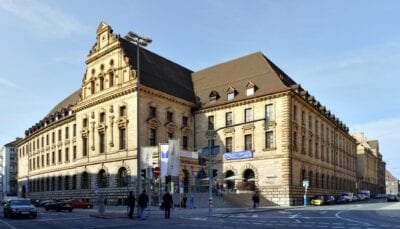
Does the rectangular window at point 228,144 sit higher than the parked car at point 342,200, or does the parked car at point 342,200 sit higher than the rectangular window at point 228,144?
the rectangular window at point 228,144

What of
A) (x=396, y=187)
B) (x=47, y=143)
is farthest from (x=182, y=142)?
(x=396, y=187)

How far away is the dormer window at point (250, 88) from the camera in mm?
56750

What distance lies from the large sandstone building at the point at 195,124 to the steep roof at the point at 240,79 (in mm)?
187

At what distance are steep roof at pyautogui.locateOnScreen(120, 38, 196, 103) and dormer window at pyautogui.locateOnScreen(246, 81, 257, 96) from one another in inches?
361

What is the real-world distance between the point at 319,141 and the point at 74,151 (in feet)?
121

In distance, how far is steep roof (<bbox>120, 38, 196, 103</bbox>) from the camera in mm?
56594

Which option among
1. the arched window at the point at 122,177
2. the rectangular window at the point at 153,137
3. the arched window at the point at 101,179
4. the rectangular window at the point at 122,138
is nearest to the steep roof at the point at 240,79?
the rectangular window at the point at 153,137

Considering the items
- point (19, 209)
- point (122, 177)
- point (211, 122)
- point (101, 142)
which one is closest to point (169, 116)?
point (211, 122)

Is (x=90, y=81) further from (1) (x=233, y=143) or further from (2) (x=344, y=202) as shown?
(2) (x=344, y=202)

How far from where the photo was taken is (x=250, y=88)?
5709cm

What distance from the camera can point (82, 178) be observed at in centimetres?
6225

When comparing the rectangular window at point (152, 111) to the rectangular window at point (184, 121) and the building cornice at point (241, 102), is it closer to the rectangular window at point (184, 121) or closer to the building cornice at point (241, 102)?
the rectangular window at point (184, 121)

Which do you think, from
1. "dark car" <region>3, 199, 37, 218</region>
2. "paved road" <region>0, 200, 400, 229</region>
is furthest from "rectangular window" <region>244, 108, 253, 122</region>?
"dark car" <region>3, 199, 37, 218</region>

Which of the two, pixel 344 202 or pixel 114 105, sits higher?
pixel 114 105
